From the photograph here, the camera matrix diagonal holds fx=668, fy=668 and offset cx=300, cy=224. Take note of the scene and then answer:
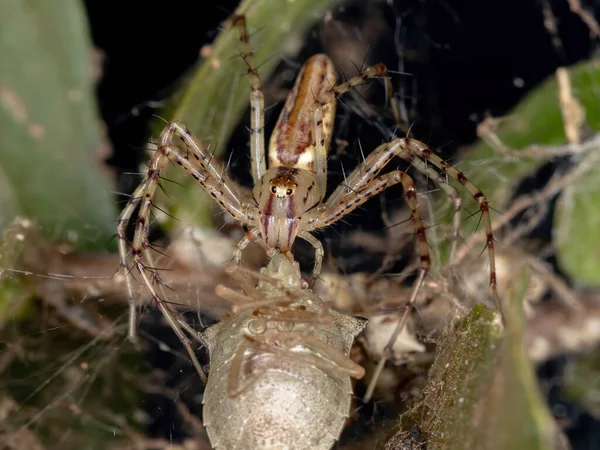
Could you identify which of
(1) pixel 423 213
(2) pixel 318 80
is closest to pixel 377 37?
(2) pixel 318 80

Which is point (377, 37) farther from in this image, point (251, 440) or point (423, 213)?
point (251, 440)

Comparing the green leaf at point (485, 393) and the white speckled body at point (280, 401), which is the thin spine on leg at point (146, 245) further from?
the green leaf at point (485, 393)

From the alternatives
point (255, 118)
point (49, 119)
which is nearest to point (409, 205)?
point (255, 118)

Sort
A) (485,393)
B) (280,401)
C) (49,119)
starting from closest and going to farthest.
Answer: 1. (485,393)
2. (280,401)
3. (49,119)

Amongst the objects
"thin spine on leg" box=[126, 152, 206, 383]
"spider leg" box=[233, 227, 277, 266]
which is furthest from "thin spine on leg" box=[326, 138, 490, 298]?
"thin spine on leg" box=[126, 152, 206, 383]

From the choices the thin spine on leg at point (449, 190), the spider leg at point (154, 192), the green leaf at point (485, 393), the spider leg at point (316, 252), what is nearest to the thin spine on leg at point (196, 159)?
the spider leg at point (154, 192)

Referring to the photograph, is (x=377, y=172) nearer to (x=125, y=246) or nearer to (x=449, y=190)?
(x=449, y=190)
